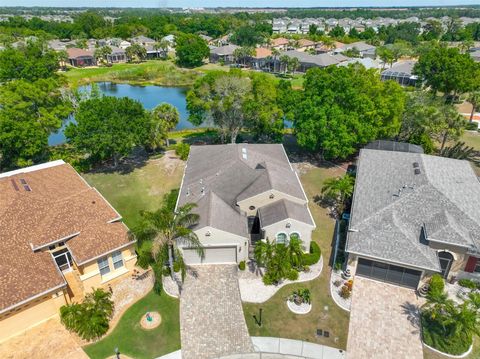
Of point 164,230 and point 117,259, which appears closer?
point 164,230

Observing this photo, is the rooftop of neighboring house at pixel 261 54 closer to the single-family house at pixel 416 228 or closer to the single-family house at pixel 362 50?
the single-family house at pixel 362 50

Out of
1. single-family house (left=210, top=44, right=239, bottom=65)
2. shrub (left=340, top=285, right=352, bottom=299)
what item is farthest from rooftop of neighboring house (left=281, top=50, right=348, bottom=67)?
shrub (left=340, top=285, right=352, bottom=299)

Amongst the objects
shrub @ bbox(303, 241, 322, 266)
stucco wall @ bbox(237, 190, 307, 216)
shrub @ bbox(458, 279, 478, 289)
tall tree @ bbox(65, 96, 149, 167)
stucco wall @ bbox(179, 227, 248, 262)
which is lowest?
shrub @ bbox(458, 279, 478, 289)

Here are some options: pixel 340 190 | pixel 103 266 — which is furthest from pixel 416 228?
pixel 103 266

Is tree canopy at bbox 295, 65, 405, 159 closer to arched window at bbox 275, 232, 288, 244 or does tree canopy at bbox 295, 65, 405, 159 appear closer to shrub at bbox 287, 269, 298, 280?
arched window at bbox 275, 232, 288, 244

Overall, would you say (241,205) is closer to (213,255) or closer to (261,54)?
(213,255)

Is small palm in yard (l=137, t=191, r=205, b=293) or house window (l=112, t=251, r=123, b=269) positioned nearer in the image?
small palm in yard (l=137, t=191, r=205, b=293)

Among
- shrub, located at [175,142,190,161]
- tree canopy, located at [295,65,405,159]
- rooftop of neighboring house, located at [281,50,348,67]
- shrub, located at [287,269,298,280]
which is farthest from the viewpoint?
rooftop of neighboring house, located at [281,50,348,67]

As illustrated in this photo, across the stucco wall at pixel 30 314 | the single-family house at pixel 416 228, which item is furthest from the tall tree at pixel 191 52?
the stucco wall at pixel 30 314
